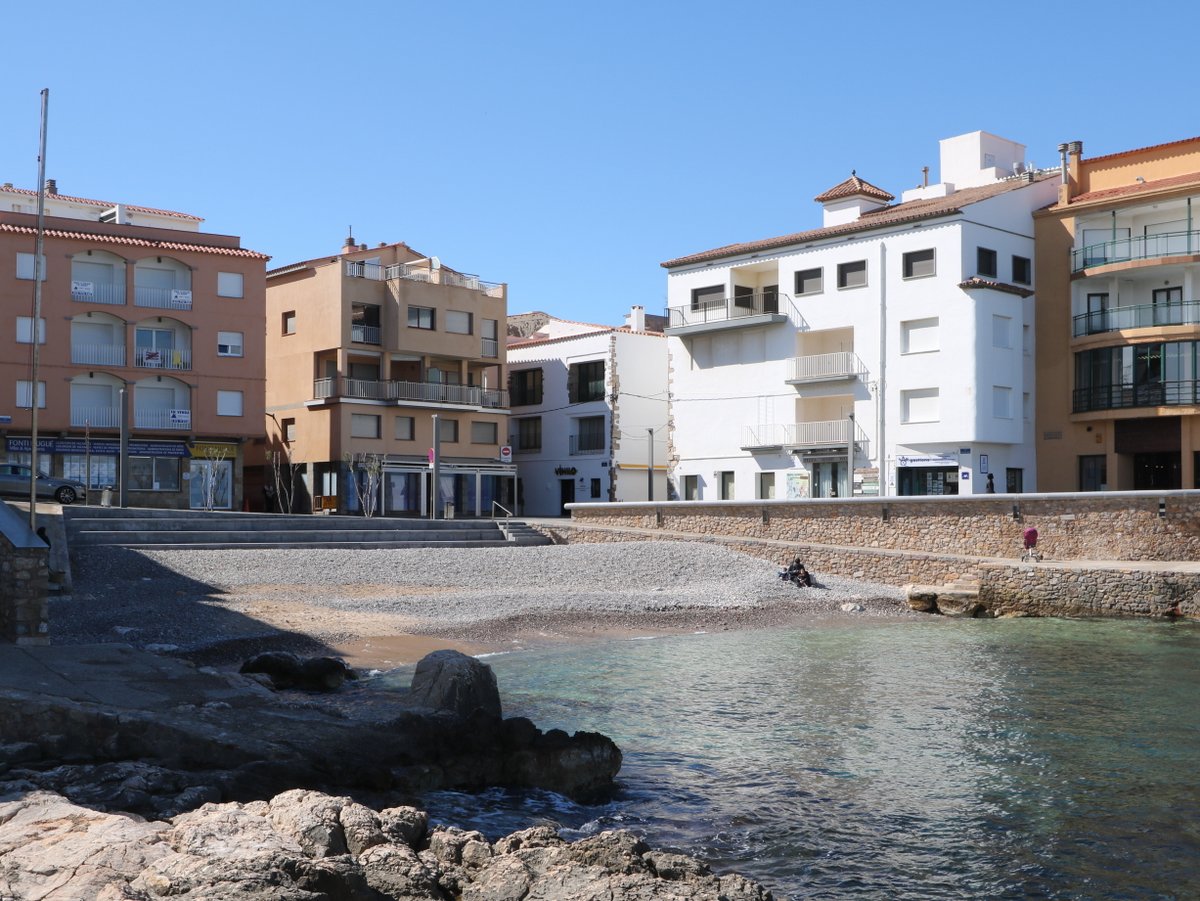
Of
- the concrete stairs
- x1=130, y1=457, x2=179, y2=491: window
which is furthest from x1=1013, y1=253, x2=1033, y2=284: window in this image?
x1=130, y1=457, x2=179, y2=491: window

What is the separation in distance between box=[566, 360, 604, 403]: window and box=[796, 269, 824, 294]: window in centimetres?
1230

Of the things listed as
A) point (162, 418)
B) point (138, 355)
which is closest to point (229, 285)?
point (138, 355)

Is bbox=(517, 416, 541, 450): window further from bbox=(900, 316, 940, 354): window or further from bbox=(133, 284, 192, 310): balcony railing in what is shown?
bbox=(900, 316, 940, 354): window

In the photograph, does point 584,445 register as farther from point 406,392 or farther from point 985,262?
point 985,262

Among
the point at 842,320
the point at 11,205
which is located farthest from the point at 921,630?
the point at 11,205

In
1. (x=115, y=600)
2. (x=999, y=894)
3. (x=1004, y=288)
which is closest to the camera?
(x=999, y=894)

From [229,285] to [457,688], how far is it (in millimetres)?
44800

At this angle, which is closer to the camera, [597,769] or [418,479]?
[597,769]

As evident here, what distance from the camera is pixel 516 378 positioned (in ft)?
211

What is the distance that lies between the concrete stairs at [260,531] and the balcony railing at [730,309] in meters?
16.7

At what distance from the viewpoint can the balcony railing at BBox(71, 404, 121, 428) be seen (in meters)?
49.1

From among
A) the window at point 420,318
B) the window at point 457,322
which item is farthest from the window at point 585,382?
the window at point 420,318

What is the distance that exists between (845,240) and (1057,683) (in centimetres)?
3253

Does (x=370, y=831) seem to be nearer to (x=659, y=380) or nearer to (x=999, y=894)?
(x=999, y=894)
